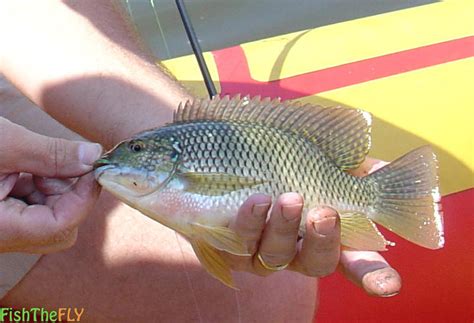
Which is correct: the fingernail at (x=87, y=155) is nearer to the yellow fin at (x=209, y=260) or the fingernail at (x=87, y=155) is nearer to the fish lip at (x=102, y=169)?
the fish lip at (x=102, y=169)

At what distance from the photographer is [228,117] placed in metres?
1.04

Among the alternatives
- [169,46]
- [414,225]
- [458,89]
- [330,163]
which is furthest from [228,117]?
[169,46]

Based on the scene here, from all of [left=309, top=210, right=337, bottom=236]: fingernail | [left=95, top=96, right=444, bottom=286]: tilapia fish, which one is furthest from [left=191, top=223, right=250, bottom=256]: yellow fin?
[left=309, top=210, right=337, bottom=236]: fingernail

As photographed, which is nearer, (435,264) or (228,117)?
(228,117)

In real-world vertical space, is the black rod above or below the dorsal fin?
below

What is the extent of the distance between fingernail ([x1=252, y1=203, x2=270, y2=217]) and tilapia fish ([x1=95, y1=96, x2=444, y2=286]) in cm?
3

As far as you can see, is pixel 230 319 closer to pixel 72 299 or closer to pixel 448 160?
pixel 72 299

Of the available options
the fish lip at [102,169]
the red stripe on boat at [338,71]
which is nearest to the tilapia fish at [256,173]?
the fish lip at [102,169]

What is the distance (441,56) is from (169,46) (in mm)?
1449

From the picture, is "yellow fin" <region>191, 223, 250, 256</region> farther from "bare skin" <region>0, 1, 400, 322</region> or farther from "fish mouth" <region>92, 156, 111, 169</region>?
"bare skin" <region>0, 1, 400, 322</region>

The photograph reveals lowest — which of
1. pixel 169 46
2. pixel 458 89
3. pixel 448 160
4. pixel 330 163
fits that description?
pixel 169 46

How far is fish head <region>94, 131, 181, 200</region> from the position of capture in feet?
3.11

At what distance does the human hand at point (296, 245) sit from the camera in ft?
3.12

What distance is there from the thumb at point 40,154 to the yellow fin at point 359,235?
371mm
